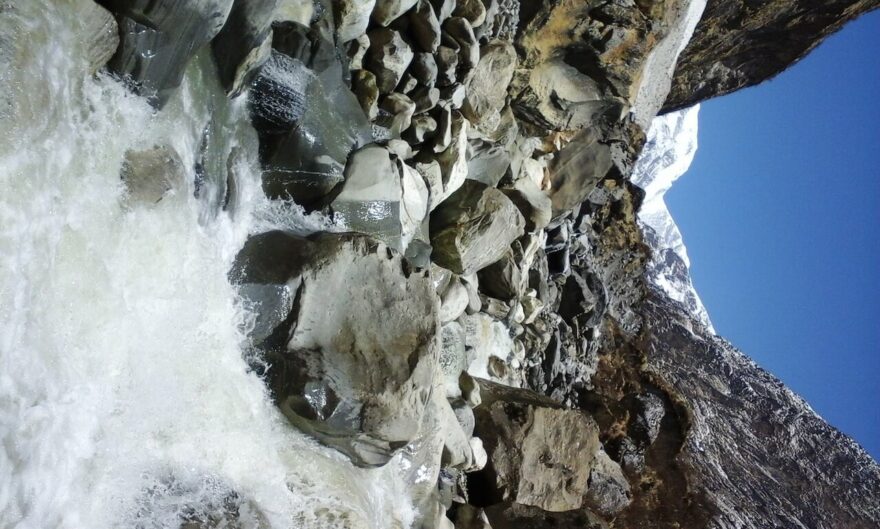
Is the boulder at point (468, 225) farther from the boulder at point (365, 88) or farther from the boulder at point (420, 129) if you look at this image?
the boulder at point (365, 88)

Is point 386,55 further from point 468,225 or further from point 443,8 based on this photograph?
point 468,225

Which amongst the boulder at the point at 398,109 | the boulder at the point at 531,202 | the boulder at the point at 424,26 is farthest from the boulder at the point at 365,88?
the boulder at the point at 531,202

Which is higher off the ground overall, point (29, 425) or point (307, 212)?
point (307, 212)

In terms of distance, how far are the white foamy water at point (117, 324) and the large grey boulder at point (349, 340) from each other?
0.40 ft

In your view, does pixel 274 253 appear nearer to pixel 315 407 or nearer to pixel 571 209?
pixel 315 407

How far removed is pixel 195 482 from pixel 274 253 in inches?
36.7

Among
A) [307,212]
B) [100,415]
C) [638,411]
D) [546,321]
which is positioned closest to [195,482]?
[100,415]

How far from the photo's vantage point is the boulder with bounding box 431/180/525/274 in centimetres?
414

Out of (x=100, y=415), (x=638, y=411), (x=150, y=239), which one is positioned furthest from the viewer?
(x=638, y=411)

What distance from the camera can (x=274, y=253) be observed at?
→ 273 centimetres

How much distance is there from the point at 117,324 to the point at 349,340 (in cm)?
99

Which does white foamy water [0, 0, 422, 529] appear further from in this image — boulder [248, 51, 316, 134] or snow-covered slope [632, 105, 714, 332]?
snow-covered slope [632, 105, 714, 332]

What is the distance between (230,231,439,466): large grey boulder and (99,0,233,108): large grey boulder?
0.77 metres

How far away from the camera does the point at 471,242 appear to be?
4160 millimetres
